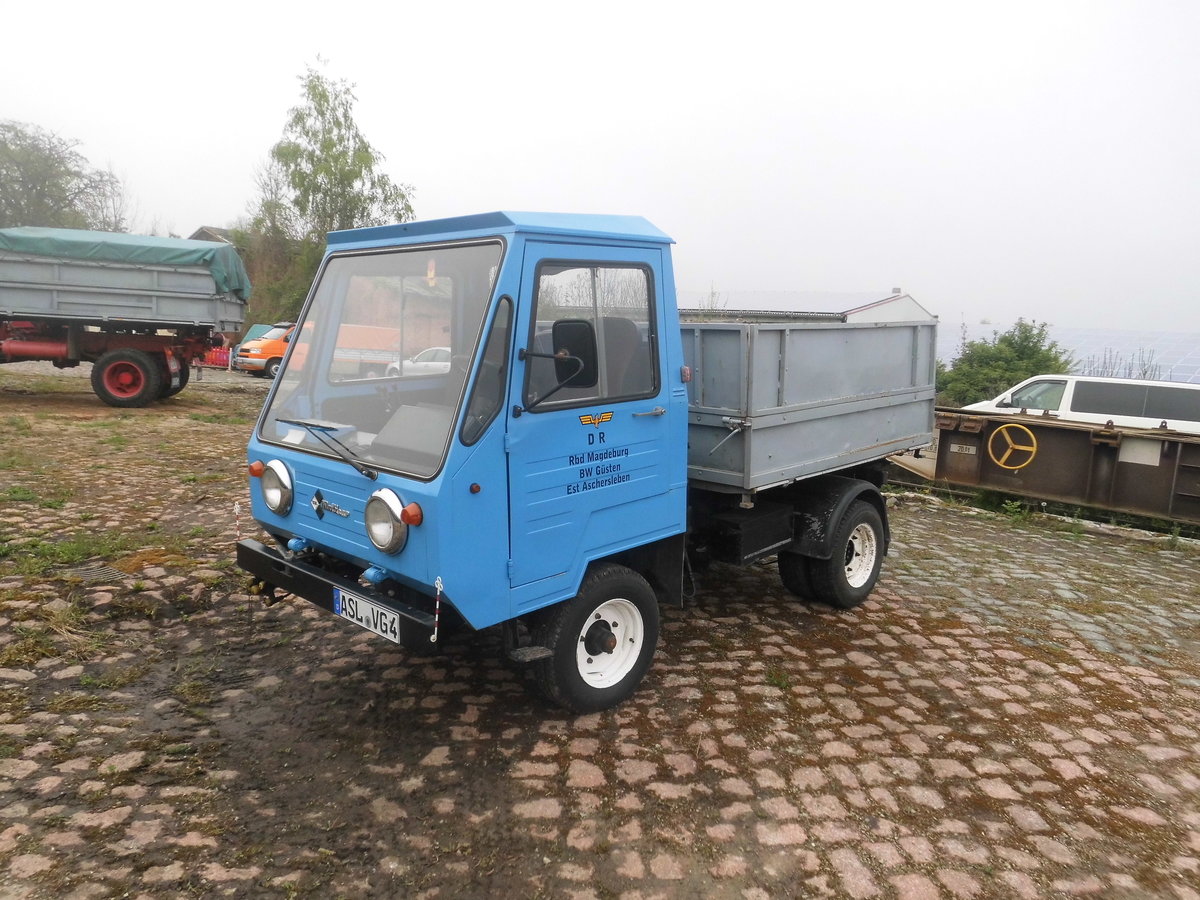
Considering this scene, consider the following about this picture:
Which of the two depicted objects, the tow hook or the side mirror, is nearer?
the side mirror

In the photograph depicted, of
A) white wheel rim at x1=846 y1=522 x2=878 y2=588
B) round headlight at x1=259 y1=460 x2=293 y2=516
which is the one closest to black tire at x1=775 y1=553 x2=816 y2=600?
white wheel rim at x1=846 y1=522 x2=878 y2=588

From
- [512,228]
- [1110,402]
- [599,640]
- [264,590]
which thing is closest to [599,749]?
[599,640]

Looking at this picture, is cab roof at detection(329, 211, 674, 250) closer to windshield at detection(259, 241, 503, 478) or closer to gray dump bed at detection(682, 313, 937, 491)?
windshield at detection(259, 241, 503, 478)

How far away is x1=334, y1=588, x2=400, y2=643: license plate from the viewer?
11.5ft

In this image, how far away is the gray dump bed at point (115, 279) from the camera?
12703 millimetres

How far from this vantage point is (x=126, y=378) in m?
13.7

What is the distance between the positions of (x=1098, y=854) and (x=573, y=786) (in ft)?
6.87

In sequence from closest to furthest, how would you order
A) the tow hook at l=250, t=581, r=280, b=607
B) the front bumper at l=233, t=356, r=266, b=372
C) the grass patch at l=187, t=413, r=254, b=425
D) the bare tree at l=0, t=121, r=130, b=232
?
1. the tow hook at l=250, t=581, r=280, b=607
2. the grass patch at l=187, t=413, r=254, b=425
3. the front bumper at l=233, t=356, r=266, b=372
4. the bare tree at l=0, t=121, r=130, b=232

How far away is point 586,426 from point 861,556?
3068mm

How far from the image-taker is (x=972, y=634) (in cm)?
544

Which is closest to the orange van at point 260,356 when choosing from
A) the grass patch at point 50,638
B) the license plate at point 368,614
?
the grass patch at point 50,638

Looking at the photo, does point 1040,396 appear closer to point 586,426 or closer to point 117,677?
point 586,426

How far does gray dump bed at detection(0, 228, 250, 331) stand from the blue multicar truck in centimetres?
1070

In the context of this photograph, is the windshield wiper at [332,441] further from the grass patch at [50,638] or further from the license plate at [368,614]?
the grass patch at [50,638]
